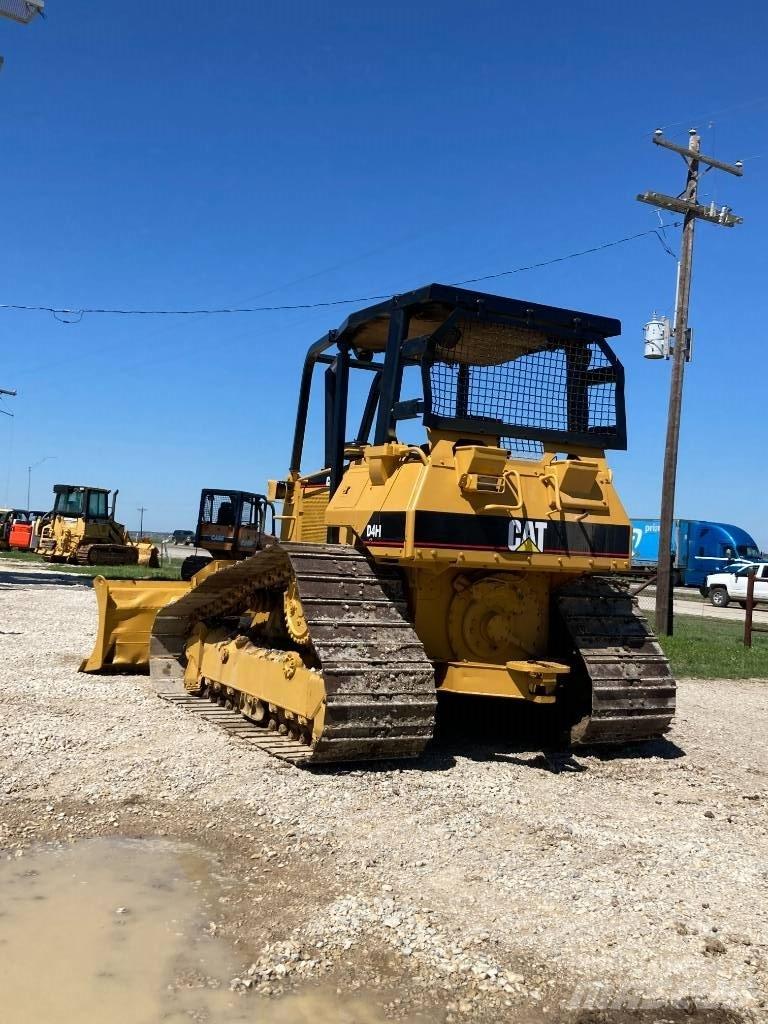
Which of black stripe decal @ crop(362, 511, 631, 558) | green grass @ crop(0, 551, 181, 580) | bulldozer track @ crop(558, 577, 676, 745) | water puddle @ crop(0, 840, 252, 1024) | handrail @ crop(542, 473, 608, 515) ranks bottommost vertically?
water puddle @ crop(0, 840, 252, 1024)

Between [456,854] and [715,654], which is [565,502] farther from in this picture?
[715,654]

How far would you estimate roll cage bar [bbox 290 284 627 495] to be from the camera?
22.8ft

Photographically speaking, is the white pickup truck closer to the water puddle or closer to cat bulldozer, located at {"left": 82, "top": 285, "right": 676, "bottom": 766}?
cat bulldozer, located at {"left": 82, "top": 285, "right": 676, "bottom": 766}

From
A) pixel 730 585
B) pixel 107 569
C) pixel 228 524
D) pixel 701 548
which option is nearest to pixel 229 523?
pixel 228 524

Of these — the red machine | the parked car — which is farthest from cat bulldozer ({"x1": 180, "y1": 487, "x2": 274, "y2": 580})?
the parked car

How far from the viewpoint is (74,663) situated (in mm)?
10531

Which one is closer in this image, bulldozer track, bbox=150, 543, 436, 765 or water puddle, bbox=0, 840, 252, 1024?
water puddle, bbox=0, 840, 252, 1024

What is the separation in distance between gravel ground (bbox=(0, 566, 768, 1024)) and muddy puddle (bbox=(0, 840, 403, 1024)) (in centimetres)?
12

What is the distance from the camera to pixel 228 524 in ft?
83.9

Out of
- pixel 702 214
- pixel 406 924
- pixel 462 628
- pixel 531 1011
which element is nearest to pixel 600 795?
pixel 462 628

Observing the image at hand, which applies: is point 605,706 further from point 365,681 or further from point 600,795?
point 365,681

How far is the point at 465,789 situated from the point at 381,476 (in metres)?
2.25

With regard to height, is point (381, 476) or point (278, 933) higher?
point (381, 476)

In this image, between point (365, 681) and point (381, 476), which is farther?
point (381, 476)
